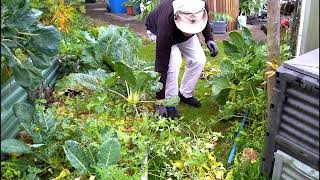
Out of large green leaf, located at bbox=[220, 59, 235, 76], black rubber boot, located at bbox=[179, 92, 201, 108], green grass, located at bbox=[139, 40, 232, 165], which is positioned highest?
large green leaf, located at bbox=[220, 59, 235, 76]

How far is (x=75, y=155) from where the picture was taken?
2410mm

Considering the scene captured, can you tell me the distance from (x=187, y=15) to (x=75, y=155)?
1.68 meters

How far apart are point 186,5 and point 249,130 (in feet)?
4.26

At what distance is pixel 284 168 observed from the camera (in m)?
2.29

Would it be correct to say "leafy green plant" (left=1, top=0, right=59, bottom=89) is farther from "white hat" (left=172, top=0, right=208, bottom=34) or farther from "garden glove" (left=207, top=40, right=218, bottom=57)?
"garden glove" (left=207, top=40, right=218, bottom=57)

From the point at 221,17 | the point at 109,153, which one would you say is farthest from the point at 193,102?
the point at 221,17

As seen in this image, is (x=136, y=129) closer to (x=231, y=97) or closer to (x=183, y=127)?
(x=183, y=127)

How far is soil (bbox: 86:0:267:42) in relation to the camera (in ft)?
24.3

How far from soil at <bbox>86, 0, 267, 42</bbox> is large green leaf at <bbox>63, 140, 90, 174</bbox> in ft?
14.7

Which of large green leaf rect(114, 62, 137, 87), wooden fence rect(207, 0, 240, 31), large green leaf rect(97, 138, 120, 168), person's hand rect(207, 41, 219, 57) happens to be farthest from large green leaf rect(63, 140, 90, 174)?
wooden fence rect(207, 0, 240, 31)

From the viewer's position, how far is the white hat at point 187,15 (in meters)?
3.35

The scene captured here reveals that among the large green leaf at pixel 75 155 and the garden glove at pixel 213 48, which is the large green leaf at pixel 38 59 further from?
the garden glove at pixel 213 48

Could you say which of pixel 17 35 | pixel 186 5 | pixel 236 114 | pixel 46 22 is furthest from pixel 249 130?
pixel 46 22

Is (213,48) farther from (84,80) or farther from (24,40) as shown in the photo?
(24,40)
